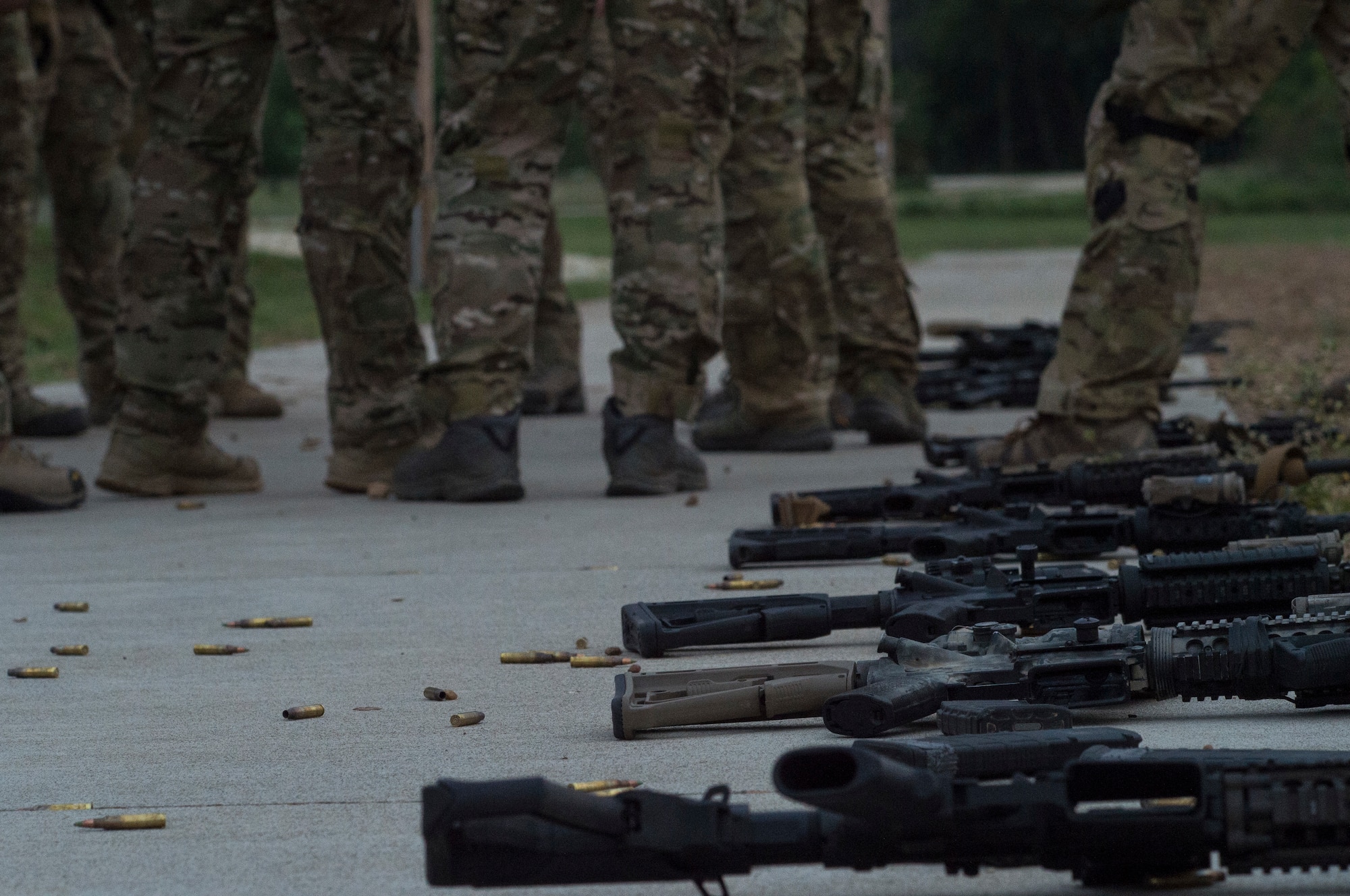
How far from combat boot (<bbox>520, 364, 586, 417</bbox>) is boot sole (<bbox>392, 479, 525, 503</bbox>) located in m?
2.28

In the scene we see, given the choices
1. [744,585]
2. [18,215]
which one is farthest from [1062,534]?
[18,215]

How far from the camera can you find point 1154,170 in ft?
14.5

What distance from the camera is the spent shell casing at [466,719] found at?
2506 mm

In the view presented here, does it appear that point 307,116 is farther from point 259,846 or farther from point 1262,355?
point 1262,355

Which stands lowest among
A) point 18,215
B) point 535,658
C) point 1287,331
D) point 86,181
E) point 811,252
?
point 1287,331

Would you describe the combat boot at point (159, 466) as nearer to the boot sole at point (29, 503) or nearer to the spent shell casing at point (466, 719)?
the boot sole at point (29, 503)

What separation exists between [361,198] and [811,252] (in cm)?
141

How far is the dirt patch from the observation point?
485cm

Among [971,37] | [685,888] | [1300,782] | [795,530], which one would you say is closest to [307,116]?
[795,530]

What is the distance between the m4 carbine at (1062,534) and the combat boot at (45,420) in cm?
365

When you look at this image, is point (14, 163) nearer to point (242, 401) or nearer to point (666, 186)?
point (242, 401)

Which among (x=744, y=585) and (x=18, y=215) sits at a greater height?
(x=18, y=215)

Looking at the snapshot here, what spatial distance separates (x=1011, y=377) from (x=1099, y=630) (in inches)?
196

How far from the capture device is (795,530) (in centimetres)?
370
